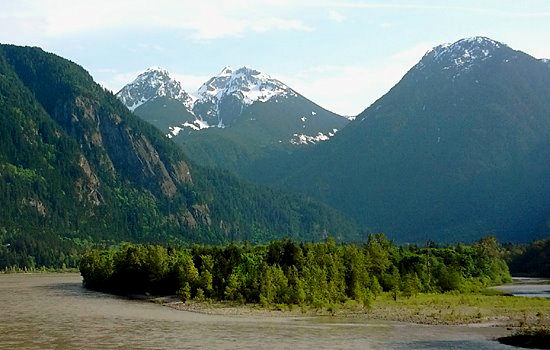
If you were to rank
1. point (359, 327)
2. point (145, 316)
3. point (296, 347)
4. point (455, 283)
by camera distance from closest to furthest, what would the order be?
point (296, 347) < point (359, 327) < point (145, 316) < point (455, 283)

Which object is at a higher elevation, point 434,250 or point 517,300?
point 434,250

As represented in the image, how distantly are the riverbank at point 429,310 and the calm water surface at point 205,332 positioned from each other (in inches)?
251

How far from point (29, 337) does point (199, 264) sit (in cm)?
7444

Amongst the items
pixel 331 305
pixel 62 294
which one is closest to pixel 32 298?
pixel 62 294

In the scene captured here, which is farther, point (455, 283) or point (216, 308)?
point (455, 283)

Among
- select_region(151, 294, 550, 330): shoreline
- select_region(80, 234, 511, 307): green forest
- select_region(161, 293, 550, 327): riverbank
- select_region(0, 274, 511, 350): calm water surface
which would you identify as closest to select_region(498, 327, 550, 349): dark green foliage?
select_region(0, 274, 511, 350): calm water surface

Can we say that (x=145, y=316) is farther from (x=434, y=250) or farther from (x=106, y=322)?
(x=434, y=250)

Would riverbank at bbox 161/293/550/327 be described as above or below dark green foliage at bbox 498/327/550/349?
above

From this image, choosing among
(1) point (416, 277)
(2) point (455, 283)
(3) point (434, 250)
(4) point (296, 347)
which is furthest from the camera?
(3) point (434, 250)

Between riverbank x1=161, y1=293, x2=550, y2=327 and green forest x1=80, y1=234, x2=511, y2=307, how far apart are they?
3.64 meters

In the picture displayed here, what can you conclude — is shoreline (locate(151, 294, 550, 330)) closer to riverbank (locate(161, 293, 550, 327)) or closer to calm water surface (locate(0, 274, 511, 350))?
riverbank (locate(161, 293, 550, 327))

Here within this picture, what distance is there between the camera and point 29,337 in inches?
3708

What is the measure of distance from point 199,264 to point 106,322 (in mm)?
55170

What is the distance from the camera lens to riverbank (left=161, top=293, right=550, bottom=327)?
115 metres
